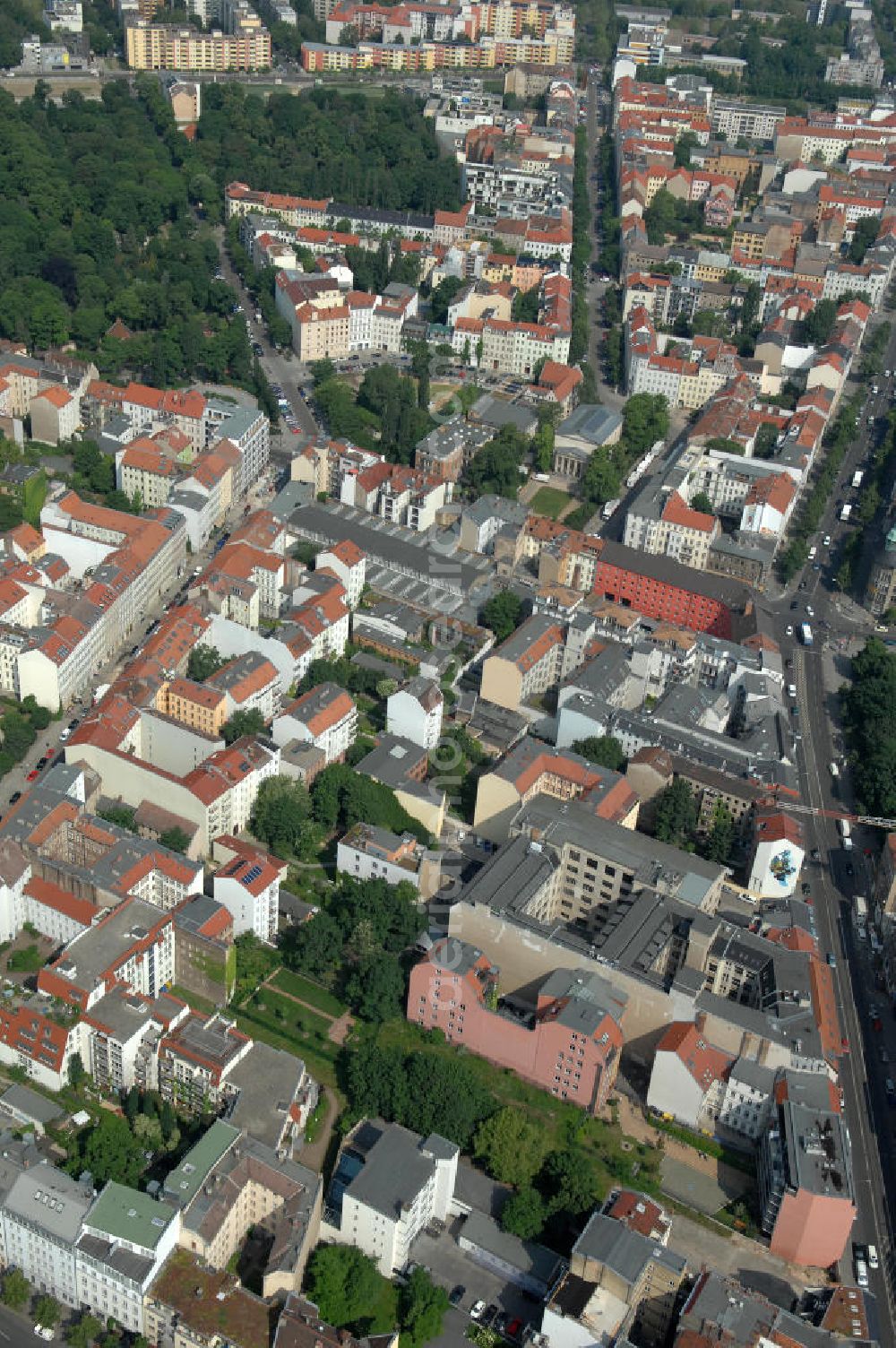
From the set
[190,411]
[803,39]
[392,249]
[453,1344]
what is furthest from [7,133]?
[453,1344]

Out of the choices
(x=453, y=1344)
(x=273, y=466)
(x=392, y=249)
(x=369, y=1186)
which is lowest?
(x=453, y=1344)

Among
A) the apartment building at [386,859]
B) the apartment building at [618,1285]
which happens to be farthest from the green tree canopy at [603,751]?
the apartment building at [618,1285]

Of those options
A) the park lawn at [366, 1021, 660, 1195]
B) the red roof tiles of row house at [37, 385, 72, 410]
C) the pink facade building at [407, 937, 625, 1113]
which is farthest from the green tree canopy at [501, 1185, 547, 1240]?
the red roof tiles of row house at [37, 385, 72, 410]

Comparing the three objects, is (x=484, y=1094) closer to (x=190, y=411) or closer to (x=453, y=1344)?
(x=453, y=1344)

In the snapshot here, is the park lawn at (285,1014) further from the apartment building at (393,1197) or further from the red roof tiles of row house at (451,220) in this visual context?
the red roof tiles of row house at (451,220)

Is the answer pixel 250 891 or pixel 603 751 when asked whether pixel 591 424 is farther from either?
pixel 250 891

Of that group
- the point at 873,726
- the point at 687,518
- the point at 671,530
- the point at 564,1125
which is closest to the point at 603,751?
the point at 873,726
